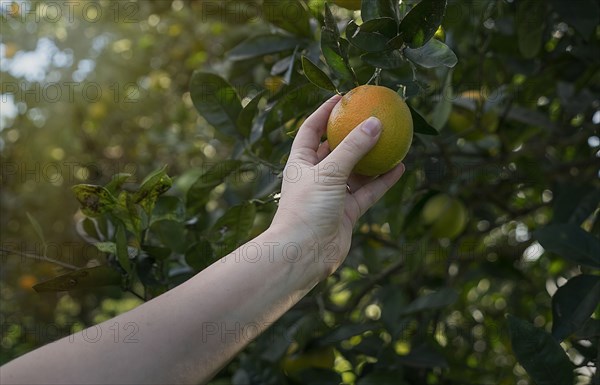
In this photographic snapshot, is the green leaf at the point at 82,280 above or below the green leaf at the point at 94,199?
below

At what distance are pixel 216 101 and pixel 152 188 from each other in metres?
0.25

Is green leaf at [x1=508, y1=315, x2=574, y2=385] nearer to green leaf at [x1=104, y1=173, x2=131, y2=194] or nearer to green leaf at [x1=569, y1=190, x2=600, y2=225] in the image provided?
green leaf at [x1=569, y1=190, x2=600, y2=225]

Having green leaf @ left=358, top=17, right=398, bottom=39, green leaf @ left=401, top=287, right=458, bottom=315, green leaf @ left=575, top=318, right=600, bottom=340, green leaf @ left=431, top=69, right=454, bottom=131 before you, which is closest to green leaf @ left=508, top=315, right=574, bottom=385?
green leaf @ left=575, top=318, right=600, bottom=340

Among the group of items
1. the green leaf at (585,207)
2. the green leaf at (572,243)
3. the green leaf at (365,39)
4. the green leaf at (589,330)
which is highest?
the green leaf at (365,39)

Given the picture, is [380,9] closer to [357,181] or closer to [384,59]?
[384,59]

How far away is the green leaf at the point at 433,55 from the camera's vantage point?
0.90 m

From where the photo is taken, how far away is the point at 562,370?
1052 millimetres

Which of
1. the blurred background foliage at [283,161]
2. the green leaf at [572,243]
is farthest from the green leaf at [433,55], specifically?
the green leaf at [572,243]

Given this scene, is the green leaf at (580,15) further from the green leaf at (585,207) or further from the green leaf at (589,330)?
the green leaf at (589,330)

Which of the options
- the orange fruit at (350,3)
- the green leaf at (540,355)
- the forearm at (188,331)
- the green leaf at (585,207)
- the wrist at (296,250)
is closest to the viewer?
the forearm at (188,331)

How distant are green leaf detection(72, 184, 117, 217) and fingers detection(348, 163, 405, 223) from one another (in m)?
0.42

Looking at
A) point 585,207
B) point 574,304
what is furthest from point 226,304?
point 585,207

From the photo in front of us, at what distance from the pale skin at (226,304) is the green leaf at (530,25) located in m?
0.68

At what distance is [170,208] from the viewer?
128 centimetres
